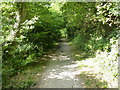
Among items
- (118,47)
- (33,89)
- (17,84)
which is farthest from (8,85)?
(118,47)

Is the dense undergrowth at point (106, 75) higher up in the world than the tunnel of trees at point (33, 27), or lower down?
lower down

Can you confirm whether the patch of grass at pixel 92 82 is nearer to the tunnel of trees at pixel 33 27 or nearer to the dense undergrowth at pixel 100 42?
the dense undergrowth at pixel 100 42

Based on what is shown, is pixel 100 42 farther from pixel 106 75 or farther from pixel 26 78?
pixel 26 78

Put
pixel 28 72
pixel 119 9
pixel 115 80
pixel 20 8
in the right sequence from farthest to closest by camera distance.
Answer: pixel 28 72, pixel 20 8, pixel 115 80, pixel 119 9

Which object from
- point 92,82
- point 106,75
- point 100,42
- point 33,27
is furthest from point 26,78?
point 100,42

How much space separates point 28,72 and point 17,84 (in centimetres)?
136

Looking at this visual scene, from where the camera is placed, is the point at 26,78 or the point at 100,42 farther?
the point at 100,42

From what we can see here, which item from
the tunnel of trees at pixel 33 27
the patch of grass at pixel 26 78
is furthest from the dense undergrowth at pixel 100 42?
the patch of grass at pixel 26 78

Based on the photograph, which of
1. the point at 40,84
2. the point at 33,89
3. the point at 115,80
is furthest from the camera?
the point at 40,84

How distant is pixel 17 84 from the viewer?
5.07m

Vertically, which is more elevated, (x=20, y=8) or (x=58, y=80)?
(x=20, y=8)

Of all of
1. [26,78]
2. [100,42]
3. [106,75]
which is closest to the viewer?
[106,75]

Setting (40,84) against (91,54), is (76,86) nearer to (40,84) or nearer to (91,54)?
(40,84)

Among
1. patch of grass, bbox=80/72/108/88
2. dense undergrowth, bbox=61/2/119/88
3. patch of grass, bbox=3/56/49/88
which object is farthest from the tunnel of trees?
patch of grass, bbox=80/72/108/88
